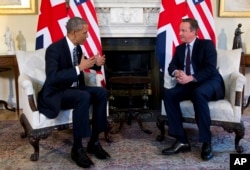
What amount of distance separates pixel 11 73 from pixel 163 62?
7.07ft

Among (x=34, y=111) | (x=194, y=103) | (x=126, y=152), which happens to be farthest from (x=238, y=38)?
(x=34, y=111)

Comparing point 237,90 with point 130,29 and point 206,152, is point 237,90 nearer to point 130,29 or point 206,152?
point 206,152

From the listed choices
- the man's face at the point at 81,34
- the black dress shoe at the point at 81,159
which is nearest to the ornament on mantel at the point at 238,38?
the man's face at the point at 81,34

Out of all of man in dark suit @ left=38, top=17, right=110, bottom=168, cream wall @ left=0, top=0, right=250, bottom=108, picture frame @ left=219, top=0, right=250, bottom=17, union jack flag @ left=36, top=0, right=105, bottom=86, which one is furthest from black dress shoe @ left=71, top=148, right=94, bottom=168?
picture frame @ left=219, top=0, right=250, bottom=17

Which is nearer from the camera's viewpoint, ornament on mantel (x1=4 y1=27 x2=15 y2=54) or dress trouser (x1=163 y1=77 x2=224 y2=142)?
dress trouser (x1=163 y1=77 x2=224 y2=142)

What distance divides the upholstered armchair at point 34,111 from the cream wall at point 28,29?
4.31 feet

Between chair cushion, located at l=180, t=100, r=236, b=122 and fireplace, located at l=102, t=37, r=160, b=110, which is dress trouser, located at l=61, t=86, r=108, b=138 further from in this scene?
fireplace, located at l=102, t=37, r=160, b=110

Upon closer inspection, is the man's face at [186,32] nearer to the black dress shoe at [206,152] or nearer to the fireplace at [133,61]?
the black dress shoe at [206,152]

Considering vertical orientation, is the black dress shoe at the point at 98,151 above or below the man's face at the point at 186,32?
below

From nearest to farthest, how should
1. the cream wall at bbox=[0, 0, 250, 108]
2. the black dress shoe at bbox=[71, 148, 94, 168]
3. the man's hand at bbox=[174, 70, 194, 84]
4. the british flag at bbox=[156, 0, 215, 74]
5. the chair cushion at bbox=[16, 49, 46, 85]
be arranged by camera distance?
the black dress shoe at bbox=[71, 148, 94, 168] < the man's hand at bbox=[174, 70, 194, 84] < the chair cushion at bbox=[16, 49, 46, 85] < the british flag at bbox=[156, 0, 215, 74] < the cream wall at bbox=[0, 0, 250, 108]

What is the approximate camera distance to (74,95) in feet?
8.43

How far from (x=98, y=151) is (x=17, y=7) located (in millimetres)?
2493

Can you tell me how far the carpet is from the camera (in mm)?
2541

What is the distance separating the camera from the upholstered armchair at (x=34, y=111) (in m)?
2.57
